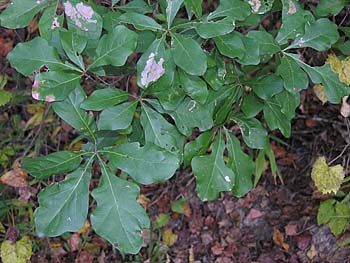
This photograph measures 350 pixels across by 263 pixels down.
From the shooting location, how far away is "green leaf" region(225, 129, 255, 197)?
1.76m

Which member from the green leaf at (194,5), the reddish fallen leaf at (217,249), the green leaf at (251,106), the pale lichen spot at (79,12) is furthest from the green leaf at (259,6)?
the reddish fallen leaf at (217,249)

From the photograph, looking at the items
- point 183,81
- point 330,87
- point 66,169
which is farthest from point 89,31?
point 330,87

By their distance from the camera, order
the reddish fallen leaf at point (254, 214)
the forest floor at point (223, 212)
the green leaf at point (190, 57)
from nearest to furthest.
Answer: the green leaf at point (190, 57)
the forest floor at point (223, 212)
the reddish fallen leaf at point (254, 214)

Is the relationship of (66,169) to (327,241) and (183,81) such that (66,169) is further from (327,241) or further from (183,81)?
(327,241)

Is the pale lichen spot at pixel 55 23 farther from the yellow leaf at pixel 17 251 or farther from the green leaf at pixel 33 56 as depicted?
the yellow leaf at pixel 17 251

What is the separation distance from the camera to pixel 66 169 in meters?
1.58

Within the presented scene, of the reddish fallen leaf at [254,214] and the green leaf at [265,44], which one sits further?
the reddish fallen leaf at [254,214]

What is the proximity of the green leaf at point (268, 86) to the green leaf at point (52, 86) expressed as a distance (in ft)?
2.13

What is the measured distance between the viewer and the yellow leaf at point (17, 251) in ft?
7.80

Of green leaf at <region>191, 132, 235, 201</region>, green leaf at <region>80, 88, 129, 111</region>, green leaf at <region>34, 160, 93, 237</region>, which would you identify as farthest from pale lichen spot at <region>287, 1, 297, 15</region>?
green leaf at <region>34, 160, 93, 237</region>

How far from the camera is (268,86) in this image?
1722mm

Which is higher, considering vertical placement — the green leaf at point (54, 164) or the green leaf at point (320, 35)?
the green leaf at point (320, 35)

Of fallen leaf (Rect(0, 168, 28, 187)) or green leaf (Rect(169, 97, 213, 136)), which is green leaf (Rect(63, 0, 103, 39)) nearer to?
green leaf (Rect(169, 97, 213, 136))

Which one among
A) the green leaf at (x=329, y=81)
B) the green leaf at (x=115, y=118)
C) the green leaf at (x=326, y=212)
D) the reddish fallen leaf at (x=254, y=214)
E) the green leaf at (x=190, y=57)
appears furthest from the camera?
the reddish fallen leaf at (x=254, y=214)
